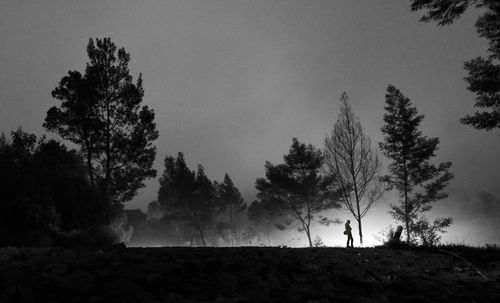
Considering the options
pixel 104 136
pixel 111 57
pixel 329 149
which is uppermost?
pixel 111 57

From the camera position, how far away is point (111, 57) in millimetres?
19359

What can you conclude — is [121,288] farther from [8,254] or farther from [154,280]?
[8,254]

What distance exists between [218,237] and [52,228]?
154 ft

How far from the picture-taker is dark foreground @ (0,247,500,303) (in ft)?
12.7

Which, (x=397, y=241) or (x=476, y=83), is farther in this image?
(x=476, y=83)

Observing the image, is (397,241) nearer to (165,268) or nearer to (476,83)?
(476,83)

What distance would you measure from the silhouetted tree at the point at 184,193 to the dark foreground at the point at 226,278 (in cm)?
3263

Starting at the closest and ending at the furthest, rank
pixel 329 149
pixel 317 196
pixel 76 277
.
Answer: pixel 76 277 < pixel 329 149 < pixel 317 196

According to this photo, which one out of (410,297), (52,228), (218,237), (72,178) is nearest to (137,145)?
(72,178)

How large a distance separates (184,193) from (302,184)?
16.0 meters

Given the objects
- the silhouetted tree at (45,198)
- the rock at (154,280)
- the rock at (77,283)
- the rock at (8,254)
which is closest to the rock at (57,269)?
the rock at (77,283)

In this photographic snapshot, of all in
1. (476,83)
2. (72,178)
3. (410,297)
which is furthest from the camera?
(72,178)

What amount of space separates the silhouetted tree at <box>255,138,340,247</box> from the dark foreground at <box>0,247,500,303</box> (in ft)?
78.5

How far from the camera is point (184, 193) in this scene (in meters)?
38.3
